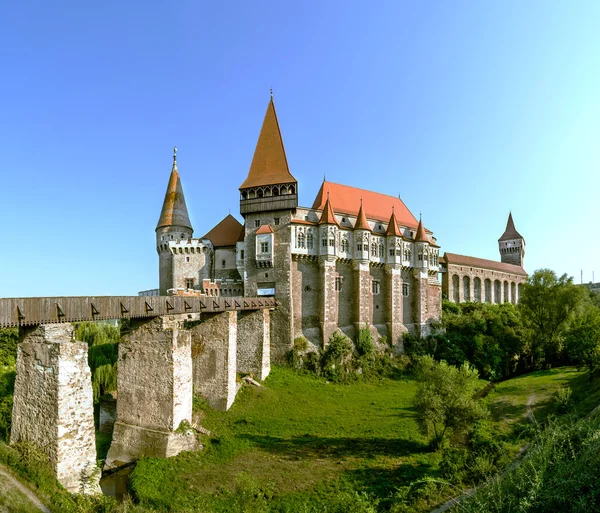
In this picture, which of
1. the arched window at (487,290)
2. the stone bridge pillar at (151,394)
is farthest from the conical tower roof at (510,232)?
the stone bridge pillar at (151,394)

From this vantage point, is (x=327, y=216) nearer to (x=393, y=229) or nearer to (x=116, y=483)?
(x=393, y=229)

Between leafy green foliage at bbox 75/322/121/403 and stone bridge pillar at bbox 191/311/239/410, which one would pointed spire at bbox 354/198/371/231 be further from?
leafy green foliage at bbox 75/322/121/403

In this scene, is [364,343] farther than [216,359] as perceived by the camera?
Yes

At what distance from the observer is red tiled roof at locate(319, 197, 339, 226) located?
34.7 metres

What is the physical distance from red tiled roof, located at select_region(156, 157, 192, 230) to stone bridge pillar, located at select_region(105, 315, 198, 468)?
891 inches

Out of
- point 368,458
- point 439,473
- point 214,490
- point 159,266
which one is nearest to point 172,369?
point 214,490

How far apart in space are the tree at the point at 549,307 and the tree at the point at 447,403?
22.3 metres

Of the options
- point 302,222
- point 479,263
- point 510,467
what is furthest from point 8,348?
point 479,263

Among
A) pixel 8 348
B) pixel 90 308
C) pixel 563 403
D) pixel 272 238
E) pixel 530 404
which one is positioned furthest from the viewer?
pixel 272 238

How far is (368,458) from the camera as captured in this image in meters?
18.2

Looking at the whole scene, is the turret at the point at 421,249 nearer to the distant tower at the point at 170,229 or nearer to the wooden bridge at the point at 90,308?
the distant tower at the point at 170,229

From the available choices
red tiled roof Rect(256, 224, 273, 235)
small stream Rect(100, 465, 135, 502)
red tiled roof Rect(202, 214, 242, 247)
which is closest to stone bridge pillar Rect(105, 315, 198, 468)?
small stream Rect(100, 465, 135, 502)

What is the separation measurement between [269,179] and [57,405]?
86.3 feet

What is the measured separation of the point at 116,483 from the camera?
16.8 metres
